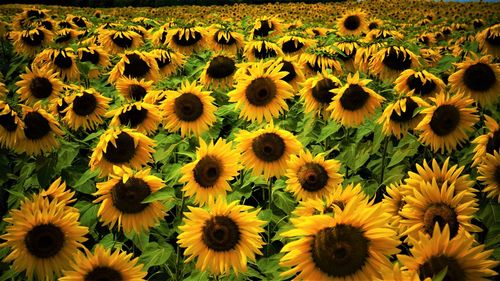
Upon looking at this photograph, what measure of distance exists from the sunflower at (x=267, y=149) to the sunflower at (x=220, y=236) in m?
0.97

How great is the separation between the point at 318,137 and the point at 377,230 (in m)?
2.63

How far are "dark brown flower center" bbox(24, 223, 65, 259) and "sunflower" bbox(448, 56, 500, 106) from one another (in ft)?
13.1

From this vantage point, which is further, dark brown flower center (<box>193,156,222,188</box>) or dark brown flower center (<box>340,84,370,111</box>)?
dark brown flower center (<box>340,84,370,111</box>)

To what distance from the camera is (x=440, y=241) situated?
1.64 meters

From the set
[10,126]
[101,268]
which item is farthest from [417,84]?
[10,126]

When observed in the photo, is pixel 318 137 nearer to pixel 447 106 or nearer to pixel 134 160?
pixel 447 106

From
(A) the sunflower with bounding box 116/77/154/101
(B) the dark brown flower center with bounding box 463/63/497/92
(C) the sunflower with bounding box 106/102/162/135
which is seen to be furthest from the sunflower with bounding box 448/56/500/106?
Answer: (A) the sunflower with bounding box 116/77/154/101

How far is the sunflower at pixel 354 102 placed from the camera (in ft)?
12.5

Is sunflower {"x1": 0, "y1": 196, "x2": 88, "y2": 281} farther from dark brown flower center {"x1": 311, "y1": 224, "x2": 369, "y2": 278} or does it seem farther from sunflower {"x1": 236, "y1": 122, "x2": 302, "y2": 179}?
dark brown flower center {"x1": 311, "y1": 224, "x2": 369, "y2": 278}

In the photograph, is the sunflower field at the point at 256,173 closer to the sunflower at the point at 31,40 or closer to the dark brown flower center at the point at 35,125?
the dark brown flower center at the point at 35,125

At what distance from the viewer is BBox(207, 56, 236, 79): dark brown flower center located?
4.95 meters

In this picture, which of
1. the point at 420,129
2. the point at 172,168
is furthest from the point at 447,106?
the point at 172,168

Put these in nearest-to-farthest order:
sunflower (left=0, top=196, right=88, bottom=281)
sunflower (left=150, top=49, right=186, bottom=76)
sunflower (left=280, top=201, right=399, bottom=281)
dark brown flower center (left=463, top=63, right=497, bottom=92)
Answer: sunflower (left=280, top=201, right=399, bottom=281)
sunflower (left=0, top=196, right=88, bottom=281)
dark brown flower center (left=463, top=63, right=497, bottom=92)
sunflower (left=150, top=49, right=186, bottom=76)

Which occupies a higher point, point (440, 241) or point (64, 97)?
point (64, 97)
